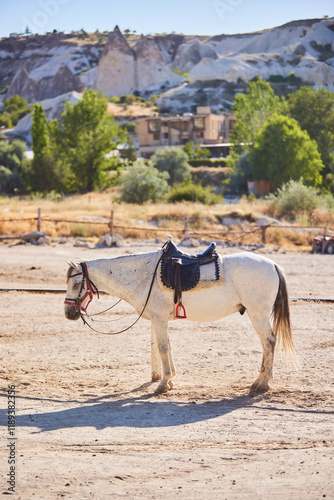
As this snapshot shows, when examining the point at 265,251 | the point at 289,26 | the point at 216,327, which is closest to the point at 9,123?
the point at 289,26

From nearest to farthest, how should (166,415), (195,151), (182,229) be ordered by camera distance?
(166,415) → (182,229) → (195,151)

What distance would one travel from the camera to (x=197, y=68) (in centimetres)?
14150

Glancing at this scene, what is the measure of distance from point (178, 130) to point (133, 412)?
8680cm

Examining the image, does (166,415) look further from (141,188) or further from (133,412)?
(141,188)

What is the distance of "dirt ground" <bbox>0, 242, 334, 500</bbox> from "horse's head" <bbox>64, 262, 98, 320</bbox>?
1.14m

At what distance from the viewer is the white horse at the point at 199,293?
7.90 meters

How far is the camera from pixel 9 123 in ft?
416

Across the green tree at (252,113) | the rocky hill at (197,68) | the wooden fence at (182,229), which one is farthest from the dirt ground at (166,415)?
the rocky hill at (197,68)

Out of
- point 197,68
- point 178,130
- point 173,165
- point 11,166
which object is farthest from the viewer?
point 197,68

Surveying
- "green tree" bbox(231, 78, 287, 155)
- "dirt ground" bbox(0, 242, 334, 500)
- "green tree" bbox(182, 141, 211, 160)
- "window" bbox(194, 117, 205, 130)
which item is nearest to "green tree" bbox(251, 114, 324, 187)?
"green tree" bbox(231, 78, 287, 155)

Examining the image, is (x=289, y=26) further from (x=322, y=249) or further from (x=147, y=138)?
(x=322, y=249)

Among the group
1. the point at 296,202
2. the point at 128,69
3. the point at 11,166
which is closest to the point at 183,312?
the point at 296,202

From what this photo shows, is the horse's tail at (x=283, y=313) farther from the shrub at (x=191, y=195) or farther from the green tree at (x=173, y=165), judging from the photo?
the green tree at (x=173, y=165)

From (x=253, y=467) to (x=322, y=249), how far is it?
18258 mm
